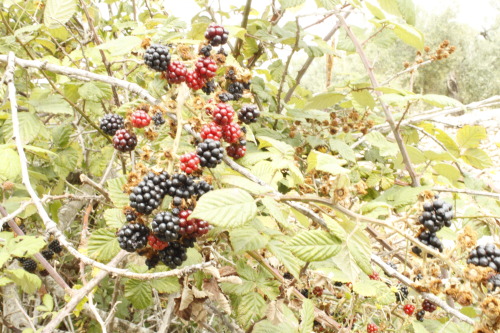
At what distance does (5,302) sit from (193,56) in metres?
1.67

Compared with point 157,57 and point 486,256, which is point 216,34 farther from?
point 486,256

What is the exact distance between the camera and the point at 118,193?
1181 mm

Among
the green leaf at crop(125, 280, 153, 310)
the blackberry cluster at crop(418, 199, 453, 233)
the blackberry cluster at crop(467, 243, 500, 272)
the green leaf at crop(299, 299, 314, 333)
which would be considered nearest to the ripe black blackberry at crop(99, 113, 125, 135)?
the green leaf at crop(125, 280, 153, 310)

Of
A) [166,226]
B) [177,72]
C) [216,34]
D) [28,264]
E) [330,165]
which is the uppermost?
[216,34]

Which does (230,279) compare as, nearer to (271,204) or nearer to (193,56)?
(271,204)

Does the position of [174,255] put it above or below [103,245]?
above

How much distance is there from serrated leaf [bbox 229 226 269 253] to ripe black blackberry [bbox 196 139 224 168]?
0.26 m

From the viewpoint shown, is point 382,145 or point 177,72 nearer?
point 177,72

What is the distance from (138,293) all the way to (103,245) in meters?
0.38

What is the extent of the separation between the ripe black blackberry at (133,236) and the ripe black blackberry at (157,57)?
1.62 ft

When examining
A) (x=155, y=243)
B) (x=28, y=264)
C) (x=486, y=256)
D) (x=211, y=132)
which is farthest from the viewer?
(x=28, y=264)

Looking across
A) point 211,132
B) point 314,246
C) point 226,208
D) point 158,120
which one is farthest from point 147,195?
point 158,120

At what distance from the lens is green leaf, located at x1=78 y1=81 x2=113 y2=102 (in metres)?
1.78

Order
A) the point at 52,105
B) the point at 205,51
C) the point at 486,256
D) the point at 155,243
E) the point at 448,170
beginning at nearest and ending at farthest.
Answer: the point at 486,256 → the point at 155,243 → the point at 205,51 → the point at 448,170 → the point at 52,105
